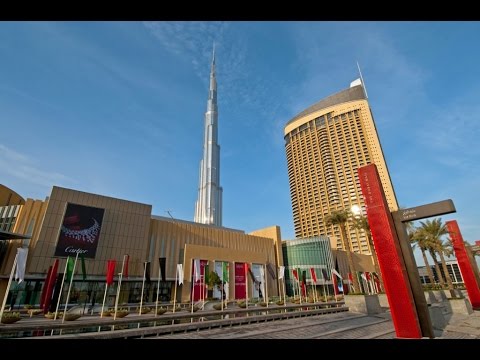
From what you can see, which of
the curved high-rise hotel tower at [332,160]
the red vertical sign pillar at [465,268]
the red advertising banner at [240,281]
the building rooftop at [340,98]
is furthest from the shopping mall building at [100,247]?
the building rooftop at [340,98]

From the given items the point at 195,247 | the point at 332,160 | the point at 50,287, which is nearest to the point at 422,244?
the point at 195,247

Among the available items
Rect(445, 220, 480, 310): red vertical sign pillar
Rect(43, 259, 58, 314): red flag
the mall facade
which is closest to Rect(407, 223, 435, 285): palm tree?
Rect(445, 220, 480, 310): red vertical sign pillar

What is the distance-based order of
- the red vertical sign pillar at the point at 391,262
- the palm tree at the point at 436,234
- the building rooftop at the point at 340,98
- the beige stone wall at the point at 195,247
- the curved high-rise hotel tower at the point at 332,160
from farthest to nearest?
the building rooftop at the point at 340,98 < the curved high-rise hotel tower at the point at 332,160 < the beige stone wall at the point at 195,247 < the palm tree at the point at 436,234 < the red vertical sign pillar at the point at 391,262

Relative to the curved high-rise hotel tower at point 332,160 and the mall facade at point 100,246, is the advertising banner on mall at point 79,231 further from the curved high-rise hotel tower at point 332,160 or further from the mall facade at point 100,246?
the curved high-rise hotel tower at point 332,160

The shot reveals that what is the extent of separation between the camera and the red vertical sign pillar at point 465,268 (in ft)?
89.2

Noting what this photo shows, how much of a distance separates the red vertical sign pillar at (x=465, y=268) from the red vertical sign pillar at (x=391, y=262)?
2268cm

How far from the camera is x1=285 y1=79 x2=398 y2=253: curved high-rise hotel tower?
122000 millimetres

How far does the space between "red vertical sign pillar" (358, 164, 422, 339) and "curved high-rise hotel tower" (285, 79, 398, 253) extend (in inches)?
4040

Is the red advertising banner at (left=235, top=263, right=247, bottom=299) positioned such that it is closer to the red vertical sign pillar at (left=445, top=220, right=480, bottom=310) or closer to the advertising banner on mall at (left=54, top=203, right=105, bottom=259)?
the advertising banner on mall at (left=54, top=203, right=105, bottom=259)

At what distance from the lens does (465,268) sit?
2786cm

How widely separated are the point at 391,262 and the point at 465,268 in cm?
2306

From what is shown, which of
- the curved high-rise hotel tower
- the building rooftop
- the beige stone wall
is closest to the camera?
the beige stone wall
